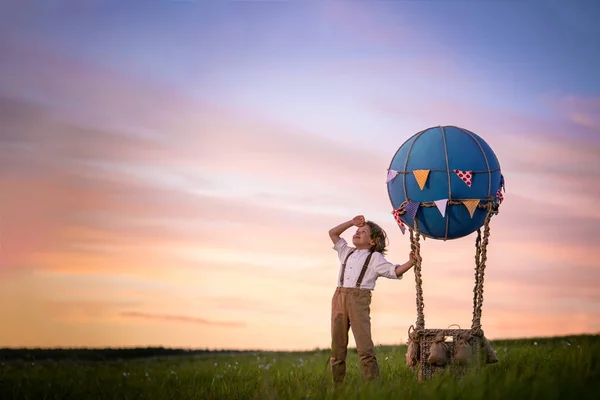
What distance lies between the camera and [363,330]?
9172 millimetres

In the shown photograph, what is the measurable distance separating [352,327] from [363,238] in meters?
1.23

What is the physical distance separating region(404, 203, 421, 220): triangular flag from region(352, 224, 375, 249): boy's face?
661mm

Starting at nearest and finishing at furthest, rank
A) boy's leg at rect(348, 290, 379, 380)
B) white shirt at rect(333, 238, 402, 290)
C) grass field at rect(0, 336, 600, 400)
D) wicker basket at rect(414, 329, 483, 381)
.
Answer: grass field at rect(0, 336, 600, 400) → boy's leg at rect(348, 290, 379, 380) → white shirt at rect(333, 238, 402, 290) → wicker basket at rect(414, 329, 483, 381)

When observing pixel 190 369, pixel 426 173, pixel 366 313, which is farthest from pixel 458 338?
pixel 190 369

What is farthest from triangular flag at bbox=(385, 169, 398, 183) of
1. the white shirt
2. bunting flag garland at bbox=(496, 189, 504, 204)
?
bunting flag garland at bbox=(496, 189, 504, 204)

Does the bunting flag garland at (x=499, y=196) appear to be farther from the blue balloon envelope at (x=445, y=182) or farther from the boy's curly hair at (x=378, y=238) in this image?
the boy's curly hair at (x=378, y=238)

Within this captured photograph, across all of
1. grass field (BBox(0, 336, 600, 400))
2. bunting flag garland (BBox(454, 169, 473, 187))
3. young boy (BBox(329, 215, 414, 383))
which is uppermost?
bunting flag garland (BBox(454, 169, 473, 187))

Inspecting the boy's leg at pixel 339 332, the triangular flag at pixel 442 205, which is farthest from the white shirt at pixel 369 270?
the triangular flag at pixel 442 205

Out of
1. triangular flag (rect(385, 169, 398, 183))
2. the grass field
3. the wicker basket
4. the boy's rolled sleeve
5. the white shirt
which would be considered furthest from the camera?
triangular flag (rect(385, 169, 398, 183))

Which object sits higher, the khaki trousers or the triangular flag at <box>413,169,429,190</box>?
the triangular flag at <box>413,169,429,190</box>

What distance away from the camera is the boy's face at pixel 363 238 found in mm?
9586

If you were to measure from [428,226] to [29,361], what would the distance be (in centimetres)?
958

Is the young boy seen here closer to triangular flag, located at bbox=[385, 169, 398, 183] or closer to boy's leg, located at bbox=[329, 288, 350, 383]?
boy's leg, located at bbox=[329, 288, 350, 383]

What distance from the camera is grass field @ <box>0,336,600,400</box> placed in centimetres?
697
